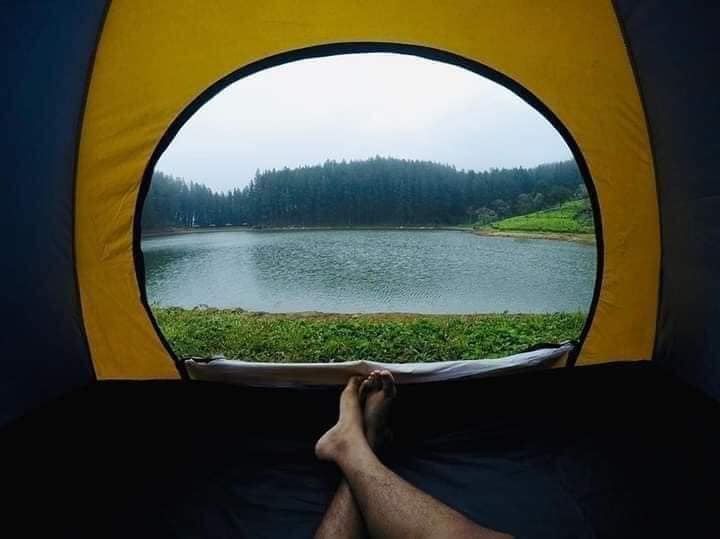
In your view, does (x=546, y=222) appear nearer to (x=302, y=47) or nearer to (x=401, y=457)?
(x=302, y=47)

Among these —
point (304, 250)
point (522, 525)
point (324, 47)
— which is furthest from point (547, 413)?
point (304, 250)

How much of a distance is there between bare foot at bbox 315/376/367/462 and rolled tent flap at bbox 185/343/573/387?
0.80 ft

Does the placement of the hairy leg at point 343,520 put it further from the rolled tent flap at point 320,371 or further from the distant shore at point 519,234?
the distant shore at point 519,234

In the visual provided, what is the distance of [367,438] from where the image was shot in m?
1.29

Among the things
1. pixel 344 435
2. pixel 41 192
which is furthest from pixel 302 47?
pixel 344 435

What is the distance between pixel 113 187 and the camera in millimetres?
1645

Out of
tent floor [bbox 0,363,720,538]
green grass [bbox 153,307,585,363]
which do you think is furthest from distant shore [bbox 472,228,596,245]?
tent floor [bbox 0,363,720,538]

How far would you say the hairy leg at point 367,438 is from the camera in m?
1.00

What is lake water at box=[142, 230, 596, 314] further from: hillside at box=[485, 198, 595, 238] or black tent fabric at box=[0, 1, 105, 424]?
black tent fabric at box=[0, 1, 105, 424]

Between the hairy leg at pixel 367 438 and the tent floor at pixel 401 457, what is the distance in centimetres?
9

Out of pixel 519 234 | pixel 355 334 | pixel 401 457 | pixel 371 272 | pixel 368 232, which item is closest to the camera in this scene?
pixel 401 457

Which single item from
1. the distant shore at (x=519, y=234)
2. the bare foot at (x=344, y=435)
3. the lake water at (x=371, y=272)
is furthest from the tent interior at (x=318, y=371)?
the distant shore at (x=519, y=234)

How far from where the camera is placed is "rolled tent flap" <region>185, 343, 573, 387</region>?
1667 millimetres

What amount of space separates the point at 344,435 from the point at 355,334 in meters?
2.04
